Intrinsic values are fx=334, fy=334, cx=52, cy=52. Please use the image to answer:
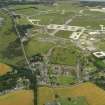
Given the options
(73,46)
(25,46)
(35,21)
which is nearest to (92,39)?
(73,46)

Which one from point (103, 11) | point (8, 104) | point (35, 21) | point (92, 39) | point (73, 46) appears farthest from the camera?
point (103, 11)

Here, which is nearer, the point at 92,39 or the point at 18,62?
the point at 18,62

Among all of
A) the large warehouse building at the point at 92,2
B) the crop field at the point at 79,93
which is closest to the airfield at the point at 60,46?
the crop field at the point at 79,93

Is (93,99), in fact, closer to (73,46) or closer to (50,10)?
(73,46)

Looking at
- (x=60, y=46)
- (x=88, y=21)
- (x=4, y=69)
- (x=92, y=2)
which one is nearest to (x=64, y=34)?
(x=60, y=46)

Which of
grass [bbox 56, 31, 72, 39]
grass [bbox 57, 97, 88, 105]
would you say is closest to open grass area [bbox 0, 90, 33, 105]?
grass [bbox 57, 97, 88, 105]

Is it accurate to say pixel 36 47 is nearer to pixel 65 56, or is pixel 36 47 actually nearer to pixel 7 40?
pixel 65 56
